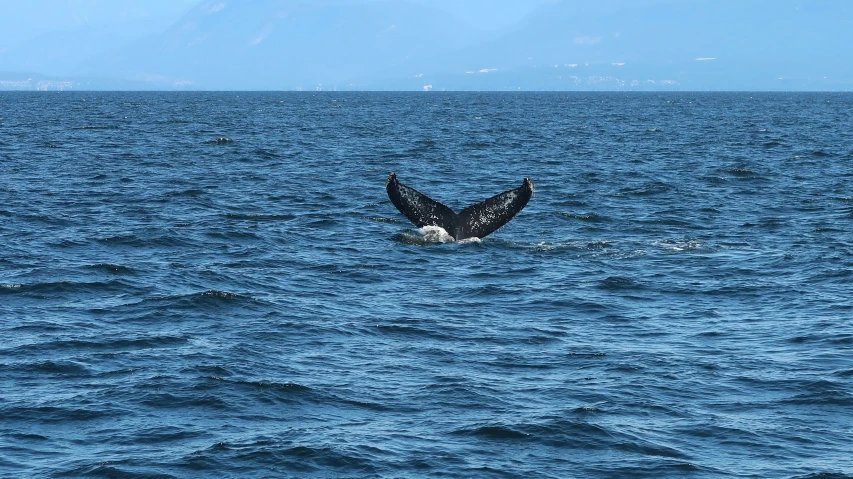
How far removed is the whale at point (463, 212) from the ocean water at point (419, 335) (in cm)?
57

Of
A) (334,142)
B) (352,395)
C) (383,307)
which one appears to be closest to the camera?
(352,395)

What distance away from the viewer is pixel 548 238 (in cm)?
2727

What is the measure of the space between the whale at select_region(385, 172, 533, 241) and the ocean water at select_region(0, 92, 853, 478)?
0.57 m

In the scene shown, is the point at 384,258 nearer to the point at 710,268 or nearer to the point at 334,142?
the point at 710,268

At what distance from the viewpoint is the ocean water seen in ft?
42.1

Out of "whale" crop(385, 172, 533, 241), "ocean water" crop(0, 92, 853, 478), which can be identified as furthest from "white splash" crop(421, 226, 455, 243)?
"ocean water" crop(0, 92, 853, 478)

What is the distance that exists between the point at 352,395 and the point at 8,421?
402 cm

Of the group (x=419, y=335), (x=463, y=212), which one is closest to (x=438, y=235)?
(x=463, y=212)

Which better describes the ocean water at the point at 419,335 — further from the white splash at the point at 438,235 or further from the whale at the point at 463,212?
the whale at the point at 463,212

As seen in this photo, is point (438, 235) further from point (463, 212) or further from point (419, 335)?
point (419, 335)

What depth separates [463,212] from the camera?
2508 centimetres

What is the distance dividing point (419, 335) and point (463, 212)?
7.61 m

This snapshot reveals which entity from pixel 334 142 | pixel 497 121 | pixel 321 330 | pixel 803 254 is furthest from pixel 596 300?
pixel 497 121

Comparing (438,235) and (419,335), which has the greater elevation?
(438,235)
